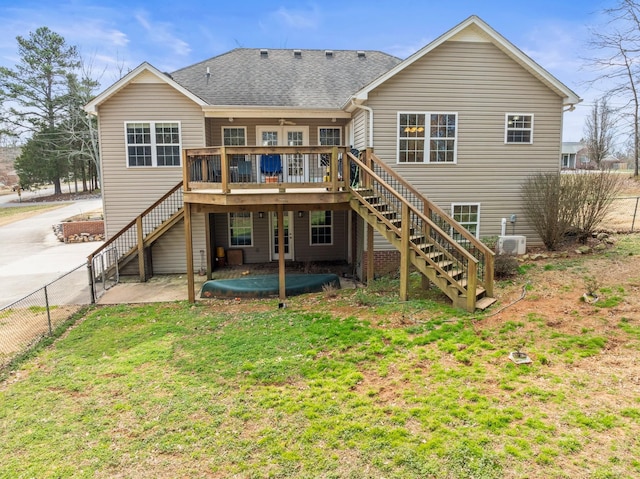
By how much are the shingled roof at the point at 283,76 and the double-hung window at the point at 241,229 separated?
141 inches

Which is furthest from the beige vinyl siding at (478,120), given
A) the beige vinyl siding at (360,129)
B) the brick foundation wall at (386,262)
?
the brick foundation wall at (386,262)

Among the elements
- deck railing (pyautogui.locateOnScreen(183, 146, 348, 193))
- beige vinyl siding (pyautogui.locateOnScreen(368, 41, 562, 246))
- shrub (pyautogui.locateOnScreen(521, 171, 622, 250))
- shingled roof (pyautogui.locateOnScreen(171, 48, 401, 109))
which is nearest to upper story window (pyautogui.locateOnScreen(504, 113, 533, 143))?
beige vinyl siding (pyautogui.locateOnScreen(368, 41, 562, 246))

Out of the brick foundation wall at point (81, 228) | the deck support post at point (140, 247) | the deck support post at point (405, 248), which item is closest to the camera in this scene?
the deck support post at point (405, 248)

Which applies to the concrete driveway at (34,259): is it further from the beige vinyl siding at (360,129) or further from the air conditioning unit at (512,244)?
the air conditioning unit at (512,244)

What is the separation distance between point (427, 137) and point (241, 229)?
260 inches

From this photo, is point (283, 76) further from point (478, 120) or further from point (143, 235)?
point (143, 235)

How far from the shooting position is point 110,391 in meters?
5.57

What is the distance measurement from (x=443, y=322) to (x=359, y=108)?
22.6 ft

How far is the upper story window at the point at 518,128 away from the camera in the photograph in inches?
468

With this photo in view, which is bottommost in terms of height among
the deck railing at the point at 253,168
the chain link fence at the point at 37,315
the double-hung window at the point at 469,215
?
the chain link fence at the point at 37,315

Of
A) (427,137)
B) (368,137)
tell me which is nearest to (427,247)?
(368,137)

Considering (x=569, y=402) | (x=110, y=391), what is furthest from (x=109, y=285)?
(x=569, y=402)

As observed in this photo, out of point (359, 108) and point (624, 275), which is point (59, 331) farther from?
point (624, 275)

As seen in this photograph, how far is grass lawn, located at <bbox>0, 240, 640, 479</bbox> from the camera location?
13.0ft
